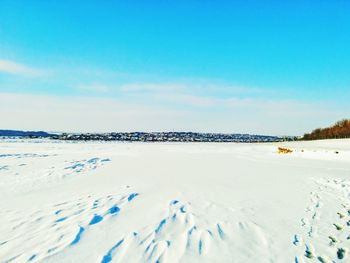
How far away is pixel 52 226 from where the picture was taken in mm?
5723

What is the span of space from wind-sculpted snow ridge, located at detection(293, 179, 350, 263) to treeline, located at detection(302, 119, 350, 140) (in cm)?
3937

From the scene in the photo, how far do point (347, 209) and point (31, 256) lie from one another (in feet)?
20.7

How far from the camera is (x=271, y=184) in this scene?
10570 millimetres

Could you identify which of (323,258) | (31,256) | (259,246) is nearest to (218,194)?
(259,246)

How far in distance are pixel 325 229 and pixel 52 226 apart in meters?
4.72

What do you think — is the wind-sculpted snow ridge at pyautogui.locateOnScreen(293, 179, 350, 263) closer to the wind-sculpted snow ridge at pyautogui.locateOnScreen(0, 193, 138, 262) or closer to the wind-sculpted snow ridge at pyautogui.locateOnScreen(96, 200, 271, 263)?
the wind-sculpted snow ridge at pyautogui.locateOnScreen(96, 200, 271, 263)

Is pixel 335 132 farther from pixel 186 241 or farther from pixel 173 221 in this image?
pixel 186 241

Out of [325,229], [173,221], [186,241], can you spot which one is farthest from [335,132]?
[186,241]

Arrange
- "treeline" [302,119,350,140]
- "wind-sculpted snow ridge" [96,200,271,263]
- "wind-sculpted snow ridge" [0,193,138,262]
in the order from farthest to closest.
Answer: "treeline" [302,119,350,140] → "wind-sculpted snow ridge" [0,193,138,262] → "wind-sculpted snow ridge" [96,200,271,263]

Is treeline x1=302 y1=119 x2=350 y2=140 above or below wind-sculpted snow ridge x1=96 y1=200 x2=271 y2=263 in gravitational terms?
above

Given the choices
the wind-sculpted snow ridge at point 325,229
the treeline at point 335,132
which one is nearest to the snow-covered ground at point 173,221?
the wind-sculpted snow ridge at point 325,229

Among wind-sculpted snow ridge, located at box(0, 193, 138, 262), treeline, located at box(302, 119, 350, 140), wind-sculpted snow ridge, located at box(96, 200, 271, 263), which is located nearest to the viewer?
wind-sculpted snow ridge, located at box(96, 200, 271, 263)

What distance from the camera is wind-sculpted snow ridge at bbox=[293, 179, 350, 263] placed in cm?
466

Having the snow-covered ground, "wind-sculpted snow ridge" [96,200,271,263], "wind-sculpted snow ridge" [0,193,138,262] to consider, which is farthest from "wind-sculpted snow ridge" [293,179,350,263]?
"wind-sculpted snow ridge" [0,193,138,262]
